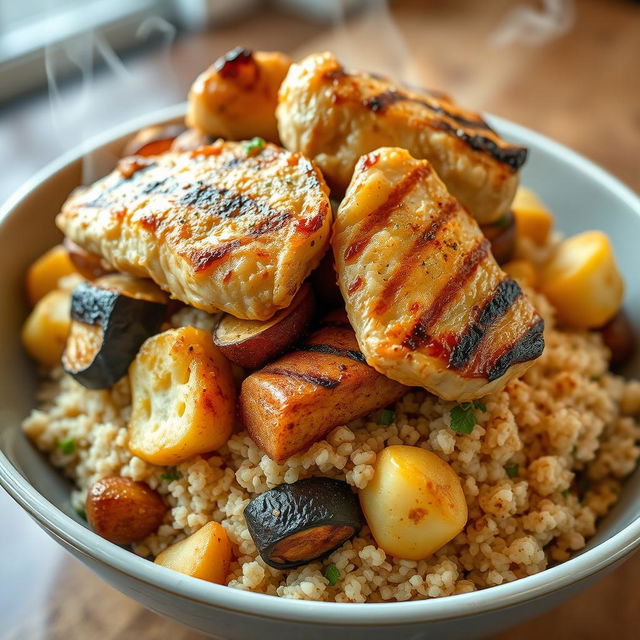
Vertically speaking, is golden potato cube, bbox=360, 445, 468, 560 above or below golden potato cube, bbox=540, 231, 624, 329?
above

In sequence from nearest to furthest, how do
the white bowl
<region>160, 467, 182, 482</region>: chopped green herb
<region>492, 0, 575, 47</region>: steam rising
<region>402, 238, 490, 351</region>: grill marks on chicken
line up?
the white bowl < <region>402, 238, 490, 351</region>: grill marks on chicken < <region>160, 467, 182, 482</region>: chopped green herb < <region>492, 0, 575, 47</region>: steam rising

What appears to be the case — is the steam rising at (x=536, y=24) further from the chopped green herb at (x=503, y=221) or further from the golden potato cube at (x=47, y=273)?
the golden potato cube at (x=47, y=273)

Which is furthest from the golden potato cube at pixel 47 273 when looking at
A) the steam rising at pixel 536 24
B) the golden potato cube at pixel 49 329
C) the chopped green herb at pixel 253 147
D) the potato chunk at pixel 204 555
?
the steam rising at pixel 536 24

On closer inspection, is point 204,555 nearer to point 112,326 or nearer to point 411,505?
point 411,505

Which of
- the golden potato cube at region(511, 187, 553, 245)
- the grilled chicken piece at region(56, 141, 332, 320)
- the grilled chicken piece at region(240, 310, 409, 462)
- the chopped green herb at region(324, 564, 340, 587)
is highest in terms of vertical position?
the grilled chicken piece at region(56, 141, 332, 320)

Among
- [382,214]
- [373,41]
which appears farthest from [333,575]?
[373,41]

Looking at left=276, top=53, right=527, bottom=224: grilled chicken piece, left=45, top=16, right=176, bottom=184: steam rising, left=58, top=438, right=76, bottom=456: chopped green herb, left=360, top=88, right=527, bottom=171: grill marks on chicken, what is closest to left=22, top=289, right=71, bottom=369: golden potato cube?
left=58, top=438, right=76, bottom=456: chopped green herb

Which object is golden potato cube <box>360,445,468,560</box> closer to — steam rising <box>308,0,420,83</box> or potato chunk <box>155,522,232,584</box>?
potato chunk <box>155,522,232,584</box>
